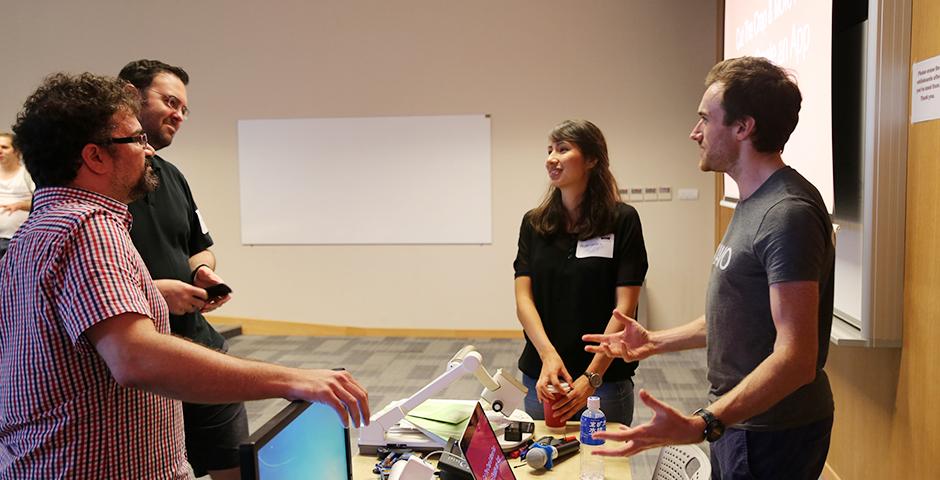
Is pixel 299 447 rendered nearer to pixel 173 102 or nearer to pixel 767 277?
pixel 767 277

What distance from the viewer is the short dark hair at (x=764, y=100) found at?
162cm

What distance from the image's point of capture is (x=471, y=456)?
152 centimetres

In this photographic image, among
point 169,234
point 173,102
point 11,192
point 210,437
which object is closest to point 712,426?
point 210,437

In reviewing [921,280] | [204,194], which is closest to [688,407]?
[921,280]

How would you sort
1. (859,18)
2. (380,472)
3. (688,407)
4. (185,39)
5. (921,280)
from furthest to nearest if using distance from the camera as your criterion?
(185,39), (688,407), (859,18), (921,280), (380,472)

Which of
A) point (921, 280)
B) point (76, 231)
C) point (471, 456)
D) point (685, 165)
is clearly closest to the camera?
point (76, 231)

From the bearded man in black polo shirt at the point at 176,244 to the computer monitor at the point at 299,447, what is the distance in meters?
1.02

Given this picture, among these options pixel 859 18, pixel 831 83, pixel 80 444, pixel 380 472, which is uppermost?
pixel 859 18

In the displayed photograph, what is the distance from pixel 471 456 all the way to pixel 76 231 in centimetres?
87

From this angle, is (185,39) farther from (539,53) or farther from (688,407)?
(688,407)

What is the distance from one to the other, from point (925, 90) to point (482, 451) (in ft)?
5.68

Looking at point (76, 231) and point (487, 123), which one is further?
point (487, 123)

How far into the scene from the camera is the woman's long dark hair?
2451mm

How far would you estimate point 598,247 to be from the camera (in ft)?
7.90
